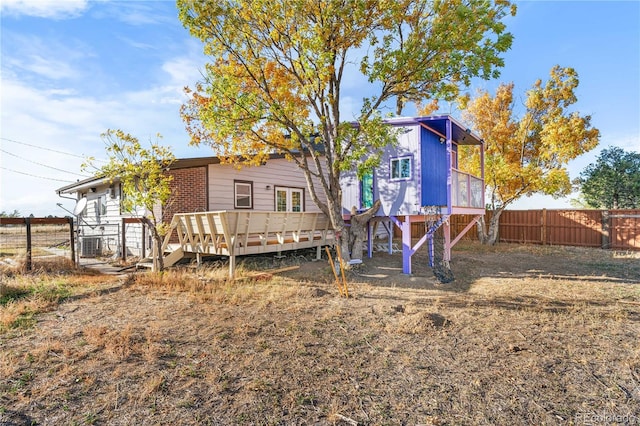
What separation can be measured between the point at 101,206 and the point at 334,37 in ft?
43.1

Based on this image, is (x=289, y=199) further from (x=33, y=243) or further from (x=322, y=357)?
(x=33, y=243)

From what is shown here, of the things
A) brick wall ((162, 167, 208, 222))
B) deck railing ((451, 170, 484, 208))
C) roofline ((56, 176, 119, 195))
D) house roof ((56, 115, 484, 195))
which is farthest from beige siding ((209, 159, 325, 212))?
deck railing ((451, 170, 484, 208))

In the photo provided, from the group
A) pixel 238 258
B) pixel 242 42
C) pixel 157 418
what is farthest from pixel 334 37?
pixel 157 418

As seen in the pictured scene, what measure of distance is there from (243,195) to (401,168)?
20.9ft

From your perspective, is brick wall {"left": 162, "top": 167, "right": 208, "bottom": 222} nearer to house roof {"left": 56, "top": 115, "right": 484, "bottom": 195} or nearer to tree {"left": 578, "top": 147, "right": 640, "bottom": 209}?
house roof {"left": 56, "top": 115, "right": 484, "bottom": 195}

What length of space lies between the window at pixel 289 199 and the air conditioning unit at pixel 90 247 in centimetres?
812

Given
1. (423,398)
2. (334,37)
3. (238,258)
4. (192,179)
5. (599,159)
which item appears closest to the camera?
(423,398)

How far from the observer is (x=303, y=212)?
11625mm

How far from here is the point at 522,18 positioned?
35.5 feet

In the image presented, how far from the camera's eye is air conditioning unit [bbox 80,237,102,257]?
14328 mm

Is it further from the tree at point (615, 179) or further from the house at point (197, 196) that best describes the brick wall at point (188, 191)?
the tree at point (615, 179)

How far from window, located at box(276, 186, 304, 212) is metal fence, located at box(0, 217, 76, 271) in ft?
A: 24.5

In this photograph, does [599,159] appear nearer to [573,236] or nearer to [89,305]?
[573,236]

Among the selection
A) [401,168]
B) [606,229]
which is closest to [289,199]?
[401,168]
